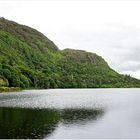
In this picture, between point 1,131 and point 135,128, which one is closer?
point 1,131

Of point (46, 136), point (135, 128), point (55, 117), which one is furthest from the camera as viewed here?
point (55, 117)

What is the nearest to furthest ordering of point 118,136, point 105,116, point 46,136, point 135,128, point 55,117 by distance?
point 46,136, point 118,136, point 135,128, point 55,117, point 105,116

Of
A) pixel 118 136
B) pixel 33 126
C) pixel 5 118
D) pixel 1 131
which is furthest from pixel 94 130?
pixel 5 118

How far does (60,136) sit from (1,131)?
907cm

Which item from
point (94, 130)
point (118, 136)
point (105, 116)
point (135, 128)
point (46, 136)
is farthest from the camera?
point (105, 116)

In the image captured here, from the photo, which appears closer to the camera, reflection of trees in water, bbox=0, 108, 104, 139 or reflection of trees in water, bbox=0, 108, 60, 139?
reflection of trees in water, bbox=0, 108, 60, 139

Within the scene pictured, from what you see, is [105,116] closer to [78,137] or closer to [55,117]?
[55,117]

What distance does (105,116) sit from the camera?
7556cm

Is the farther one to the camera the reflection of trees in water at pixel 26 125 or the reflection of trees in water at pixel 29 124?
the reflection of trees in water at pixel 29 124

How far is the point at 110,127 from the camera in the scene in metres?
59.6

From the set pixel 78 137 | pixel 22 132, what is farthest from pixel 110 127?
pixel 22 132

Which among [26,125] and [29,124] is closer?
[26,125]

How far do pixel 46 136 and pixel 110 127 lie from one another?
52.7ft

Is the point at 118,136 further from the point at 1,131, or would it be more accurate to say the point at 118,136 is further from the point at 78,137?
the point at 1,131
